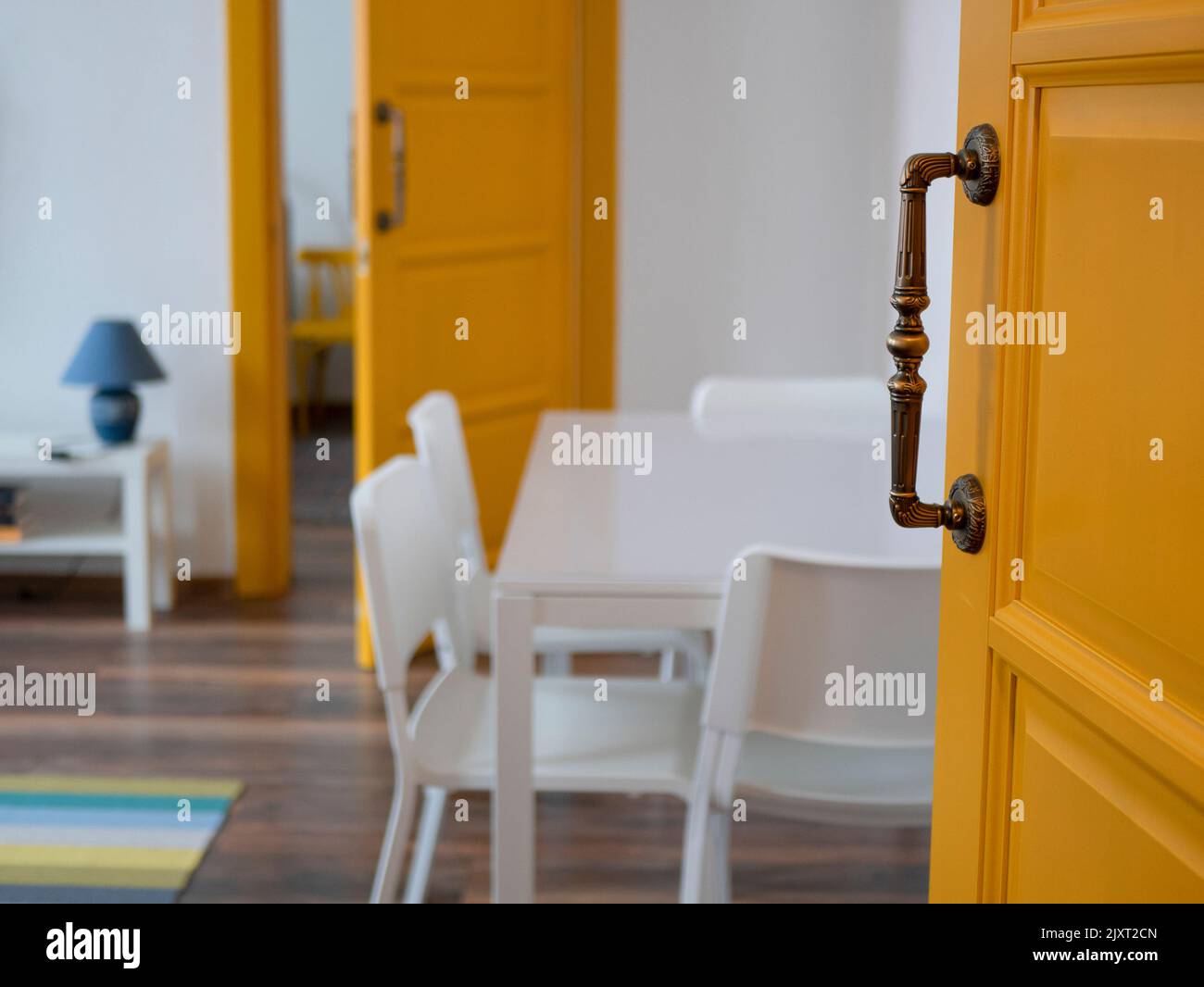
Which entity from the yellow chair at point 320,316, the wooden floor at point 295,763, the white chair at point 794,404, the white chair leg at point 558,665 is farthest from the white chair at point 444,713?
the yellow chair at point 320,316

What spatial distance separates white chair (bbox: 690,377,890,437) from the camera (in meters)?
3.17

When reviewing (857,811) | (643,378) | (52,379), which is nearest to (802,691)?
(857,811)

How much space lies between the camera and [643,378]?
4805 mm

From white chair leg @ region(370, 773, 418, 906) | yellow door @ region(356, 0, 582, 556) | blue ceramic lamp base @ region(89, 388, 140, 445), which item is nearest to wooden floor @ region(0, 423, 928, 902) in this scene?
white chair leg @ region(370, 773, 418, 906)

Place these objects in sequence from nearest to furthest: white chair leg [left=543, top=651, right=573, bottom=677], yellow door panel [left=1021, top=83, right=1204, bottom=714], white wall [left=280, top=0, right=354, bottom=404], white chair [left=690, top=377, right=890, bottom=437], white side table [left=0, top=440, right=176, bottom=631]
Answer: yellow door panel [left=1021, top=83, right=1204, bottom=714] → white chair leg [left=543, top=651, right=573, bottom=677] → white chair [left=690, top=377, right=890, bottom=437] → white side table [left=0, top=440, right=176, bottom=631] → white wall [left=280, top=0, right=354, bottom=404]

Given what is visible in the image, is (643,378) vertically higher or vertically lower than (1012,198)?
lower

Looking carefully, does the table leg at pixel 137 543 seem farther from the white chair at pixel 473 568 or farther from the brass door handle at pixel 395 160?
the white chair at pixel 473 568

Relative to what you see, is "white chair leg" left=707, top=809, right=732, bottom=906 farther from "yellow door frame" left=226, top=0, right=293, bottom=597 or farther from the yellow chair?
the yellow chair

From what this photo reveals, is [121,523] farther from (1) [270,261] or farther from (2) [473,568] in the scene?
(2) [473,568]

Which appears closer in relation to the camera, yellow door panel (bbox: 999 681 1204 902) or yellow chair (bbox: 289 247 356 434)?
yellow door panel (bbox: 999 681 1204 902)

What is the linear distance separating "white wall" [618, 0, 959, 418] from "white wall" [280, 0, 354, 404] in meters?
3.36
